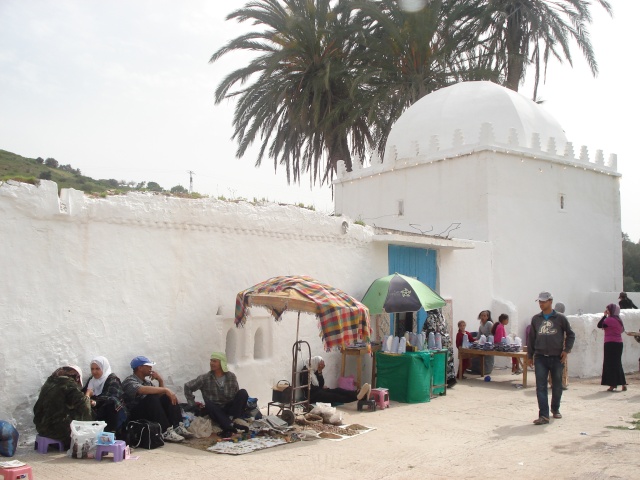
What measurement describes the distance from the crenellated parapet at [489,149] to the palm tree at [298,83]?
16.7 feet

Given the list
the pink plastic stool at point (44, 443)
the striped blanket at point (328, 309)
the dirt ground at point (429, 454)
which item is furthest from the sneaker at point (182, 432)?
the striped blanket at point (328, 309)

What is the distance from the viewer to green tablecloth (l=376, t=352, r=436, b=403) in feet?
32.8

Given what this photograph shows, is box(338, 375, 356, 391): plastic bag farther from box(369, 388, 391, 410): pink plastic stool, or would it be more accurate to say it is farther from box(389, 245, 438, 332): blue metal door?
box(389, 245, 438, 332): blue metal door

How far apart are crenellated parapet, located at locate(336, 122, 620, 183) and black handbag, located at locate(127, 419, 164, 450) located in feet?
35.8

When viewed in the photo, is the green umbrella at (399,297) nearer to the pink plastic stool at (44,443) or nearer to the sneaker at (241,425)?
the sneaker at (241,425)

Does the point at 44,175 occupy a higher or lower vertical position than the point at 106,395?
higher

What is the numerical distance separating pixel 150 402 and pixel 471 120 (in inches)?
488

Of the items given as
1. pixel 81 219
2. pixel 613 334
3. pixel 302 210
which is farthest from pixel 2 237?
pixel 613 334

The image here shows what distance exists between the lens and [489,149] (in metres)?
15.1

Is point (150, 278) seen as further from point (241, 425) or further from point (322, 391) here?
point (322, 391)

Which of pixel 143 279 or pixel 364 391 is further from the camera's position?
pixel 364 391

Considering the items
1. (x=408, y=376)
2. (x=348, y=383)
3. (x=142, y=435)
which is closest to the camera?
(x=142, y=435)

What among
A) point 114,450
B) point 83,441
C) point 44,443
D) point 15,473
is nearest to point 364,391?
point 114,450

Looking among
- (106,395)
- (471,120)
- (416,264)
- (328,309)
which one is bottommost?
(106,395)
